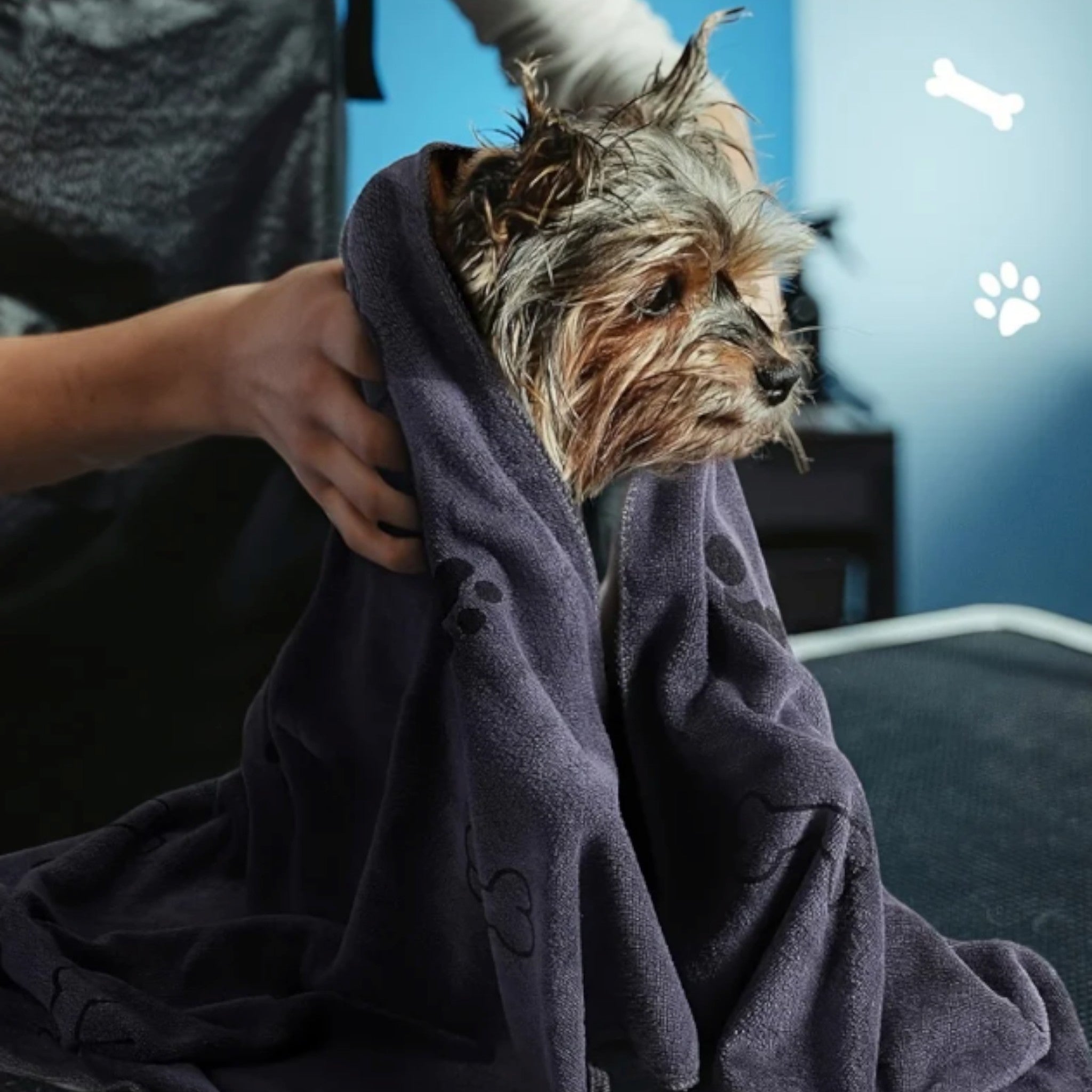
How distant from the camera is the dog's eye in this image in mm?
774

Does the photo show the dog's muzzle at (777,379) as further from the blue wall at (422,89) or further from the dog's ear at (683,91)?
the blue wall at (422,89)

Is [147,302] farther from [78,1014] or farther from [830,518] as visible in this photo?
[830,518]

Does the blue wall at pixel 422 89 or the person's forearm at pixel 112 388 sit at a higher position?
the blue wall at pixel 422 89

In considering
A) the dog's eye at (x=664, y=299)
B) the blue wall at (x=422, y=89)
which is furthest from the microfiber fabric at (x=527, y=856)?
the blue wall at (x=422, y=89)

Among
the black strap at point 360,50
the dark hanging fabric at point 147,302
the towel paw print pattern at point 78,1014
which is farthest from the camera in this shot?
the black strap at point 360,50

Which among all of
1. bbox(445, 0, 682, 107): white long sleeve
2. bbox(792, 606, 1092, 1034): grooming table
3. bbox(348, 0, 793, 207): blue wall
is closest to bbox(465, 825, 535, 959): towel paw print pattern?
bbox(792, 606, 1092, 1034): grooming table

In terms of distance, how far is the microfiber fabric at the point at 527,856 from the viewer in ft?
2.17

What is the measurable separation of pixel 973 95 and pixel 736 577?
4.27 feet

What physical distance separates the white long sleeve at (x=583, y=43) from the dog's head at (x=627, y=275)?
0.29 meters

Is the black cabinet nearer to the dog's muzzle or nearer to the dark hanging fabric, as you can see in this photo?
the dark hanging fabric

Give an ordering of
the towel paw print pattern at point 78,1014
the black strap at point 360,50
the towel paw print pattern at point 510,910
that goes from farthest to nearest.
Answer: the black strap at point 360,50, the towel paw print pattern at point 78,1014, the towel paw print pattern at point 510,910

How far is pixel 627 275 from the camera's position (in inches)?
29.0

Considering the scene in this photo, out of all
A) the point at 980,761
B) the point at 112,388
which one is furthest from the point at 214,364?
the point at 980,761

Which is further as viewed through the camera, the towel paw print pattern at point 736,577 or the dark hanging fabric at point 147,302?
the dark hanging fabric at point 147,302
